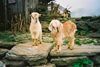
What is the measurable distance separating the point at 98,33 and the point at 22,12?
572cm

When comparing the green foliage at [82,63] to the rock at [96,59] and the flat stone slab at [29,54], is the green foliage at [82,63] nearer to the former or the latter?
the rock at [96,59]

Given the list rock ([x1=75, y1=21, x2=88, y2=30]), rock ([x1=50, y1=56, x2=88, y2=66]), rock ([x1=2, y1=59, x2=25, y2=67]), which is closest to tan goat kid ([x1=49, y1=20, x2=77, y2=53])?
rock ([x1=50, y1=56, x2=88, y2=66])

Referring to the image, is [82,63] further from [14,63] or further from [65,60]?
[14,63]

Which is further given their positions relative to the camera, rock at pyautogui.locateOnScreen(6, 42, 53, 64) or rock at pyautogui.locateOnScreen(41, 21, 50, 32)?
rock at pyautogui.locateOnScreen(41, 21, 50, 32)

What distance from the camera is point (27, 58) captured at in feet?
12.3

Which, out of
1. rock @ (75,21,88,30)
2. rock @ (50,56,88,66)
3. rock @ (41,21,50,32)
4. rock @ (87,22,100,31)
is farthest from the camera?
rock @ (41,21,50,32)

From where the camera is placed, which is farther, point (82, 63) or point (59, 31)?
point (82, 63)

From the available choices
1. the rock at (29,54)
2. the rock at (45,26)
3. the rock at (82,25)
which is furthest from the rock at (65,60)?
the rock at (45,26)

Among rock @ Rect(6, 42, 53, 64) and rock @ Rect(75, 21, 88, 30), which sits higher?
rock @ Rect(75, 21, 88, 30)

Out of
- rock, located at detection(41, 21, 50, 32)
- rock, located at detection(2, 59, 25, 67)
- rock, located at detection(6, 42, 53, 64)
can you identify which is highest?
rock, located at detection(41, 21, 50, 32)

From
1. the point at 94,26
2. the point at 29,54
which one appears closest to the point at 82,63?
the point at 29,54

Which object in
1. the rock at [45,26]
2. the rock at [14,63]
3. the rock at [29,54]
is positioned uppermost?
the rock at [45,26]

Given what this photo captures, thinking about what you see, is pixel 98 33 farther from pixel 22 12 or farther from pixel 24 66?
pixel 22 12

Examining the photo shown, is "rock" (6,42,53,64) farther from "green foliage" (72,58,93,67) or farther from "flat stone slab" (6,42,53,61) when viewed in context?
"green foliage" (72,58,93,67)
